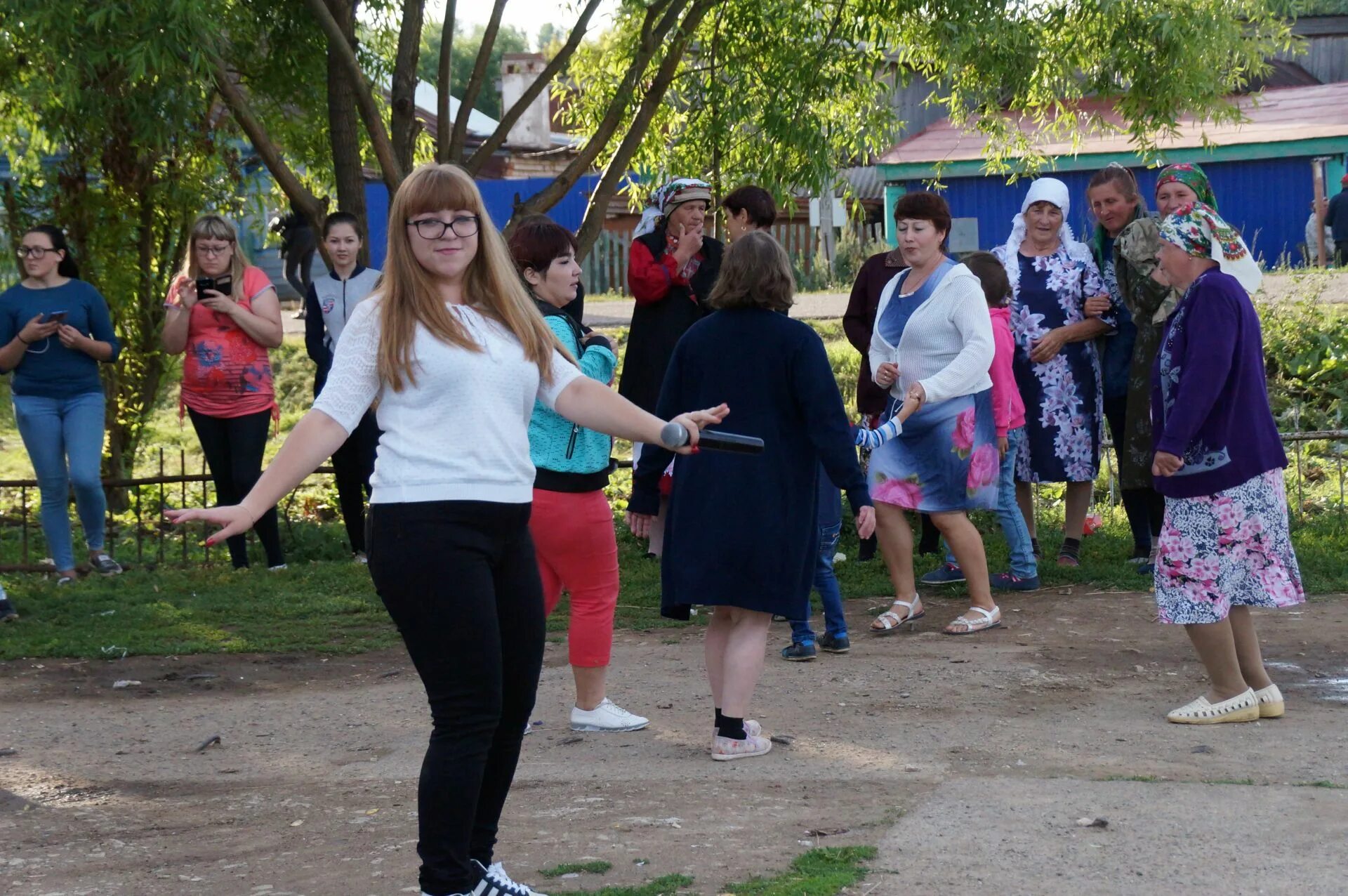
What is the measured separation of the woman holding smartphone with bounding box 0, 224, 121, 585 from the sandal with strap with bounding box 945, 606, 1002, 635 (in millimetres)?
4628

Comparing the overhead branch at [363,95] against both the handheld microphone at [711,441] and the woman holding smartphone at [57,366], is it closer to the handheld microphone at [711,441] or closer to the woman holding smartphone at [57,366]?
the woman holding smartphone at [57,366]

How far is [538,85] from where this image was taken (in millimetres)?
10414

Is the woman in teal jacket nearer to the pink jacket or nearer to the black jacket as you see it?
the black jacket

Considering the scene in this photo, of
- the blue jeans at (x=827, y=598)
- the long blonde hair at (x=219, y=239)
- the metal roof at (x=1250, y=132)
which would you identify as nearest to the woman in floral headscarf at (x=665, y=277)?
the blue jeans at (x=827, y=598)

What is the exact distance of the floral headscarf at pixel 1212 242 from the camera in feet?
17.5

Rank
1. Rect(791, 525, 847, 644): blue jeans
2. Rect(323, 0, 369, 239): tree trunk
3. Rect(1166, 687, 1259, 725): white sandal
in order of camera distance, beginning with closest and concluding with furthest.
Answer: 1. Rect(1166, 687, 1259, 725): white sandal
2. Rect(791, 525, 847, 644): blue jeans
3. Rect(323, 0, 369, 239): tree trunk

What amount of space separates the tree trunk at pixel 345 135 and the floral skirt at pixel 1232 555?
20.8 feet

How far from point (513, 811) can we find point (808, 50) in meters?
6.49

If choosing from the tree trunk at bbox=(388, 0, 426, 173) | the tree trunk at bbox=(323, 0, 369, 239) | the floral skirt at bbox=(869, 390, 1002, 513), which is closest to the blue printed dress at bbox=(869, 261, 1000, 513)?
the floral skirt at bbox=(869, 390, 1002, 513)

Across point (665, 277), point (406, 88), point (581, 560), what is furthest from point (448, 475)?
point (406, 88)

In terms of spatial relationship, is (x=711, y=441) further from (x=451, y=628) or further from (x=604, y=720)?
(x=604, y=720)

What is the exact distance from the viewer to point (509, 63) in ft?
101

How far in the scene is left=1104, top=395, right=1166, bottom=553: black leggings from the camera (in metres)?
8.23

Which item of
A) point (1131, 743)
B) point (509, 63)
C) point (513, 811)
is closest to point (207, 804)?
point (513, 811)
